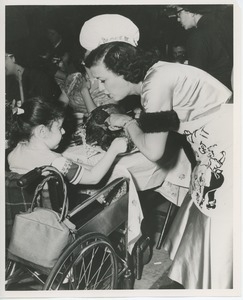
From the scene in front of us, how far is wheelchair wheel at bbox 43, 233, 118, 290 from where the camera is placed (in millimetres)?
1589

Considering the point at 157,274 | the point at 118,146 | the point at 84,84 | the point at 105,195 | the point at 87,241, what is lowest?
the point at 157,274

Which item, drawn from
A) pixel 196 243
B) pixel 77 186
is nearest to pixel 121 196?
pixel 77 186

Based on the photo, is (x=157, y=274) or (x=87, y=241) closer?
(x=87, y=241)

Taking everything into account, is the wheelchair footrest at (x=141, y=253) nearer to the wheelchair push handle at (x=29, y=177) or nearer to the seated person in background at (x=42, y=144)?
the seated person in background at (x=42, y=144)

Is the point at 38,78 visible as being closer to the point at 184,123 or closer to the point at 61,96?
the point at 61,96

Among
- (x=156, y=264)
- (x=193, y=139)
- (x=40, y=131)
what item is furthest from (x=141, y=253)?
(x=40, y=131)

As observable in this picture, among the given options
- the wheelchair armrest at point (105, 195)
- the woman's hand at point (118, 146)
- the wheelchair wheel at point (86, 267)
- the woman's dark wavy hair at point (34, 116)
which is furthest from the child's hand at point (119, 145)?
the wheelchair wheel at point (86, 267)

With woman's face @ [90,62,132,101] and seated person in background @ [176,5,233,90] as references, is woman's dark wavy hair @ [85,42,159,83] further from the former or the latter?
seated person in background @ [176,5,233,90]

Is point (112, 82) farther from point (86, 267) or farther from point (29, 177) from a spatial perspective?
point (86, 267)

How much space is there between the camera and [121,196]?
5.60 ft

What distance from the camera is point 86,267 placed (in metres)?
1.67

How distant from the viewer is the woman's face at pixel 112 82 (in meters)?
1.70

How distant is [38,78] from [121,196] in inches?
21.1

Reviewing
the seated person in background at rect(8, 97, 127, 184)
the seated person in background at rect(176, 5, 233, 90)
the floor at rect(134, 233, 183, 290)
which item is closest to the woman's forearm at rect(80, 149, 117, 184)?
the seated person in background at rect(8, 97, 127, 184)
